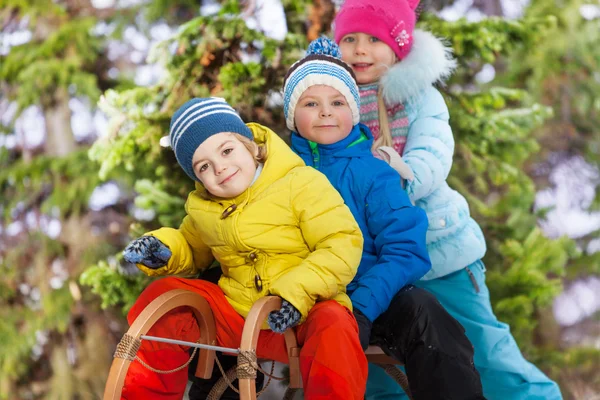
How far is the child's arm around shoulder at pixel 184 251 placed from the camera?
8.07 ft

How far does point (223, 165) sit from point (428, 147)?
838 millimetres

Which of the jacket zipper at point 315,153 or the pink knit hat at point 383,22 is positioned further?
the pink knit hat at point 383,22

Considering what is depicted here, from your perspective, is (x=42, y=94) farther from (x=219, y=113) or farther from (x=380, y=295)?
(x=380, y=295)

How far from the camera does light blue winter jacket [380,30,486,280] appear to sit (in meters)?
2.77

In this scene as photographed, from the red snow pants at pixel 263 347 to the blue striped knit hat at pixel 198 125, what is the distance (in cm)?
41

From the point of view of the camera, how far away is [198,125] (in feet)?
7.62

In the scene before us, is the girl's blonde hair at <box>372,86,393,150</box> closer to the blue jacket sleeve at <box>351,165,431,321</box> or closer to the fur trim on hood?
the fur trim on hood

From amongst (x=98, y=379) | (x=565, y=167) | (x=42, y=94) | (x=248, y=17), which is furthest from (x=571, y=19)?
(x=98, y=379)

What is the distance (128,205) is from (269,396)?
3.52 meters

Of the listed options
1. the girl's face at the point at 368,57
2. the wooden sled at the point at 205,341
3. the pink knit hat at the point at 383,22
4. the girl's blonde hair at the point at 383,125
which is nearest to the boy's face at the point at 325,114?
the girl's blonde hair at the point at 383,125

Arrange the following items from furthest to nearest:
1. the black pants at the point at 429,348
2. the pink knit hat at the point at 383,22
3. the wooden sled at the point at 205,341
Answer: the pink knit hat at the point at 383,22, the black pants at the point at 429,348, the wooden sled at the point at 205,341

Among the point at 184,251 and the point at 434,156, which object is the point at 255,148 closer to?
the point at 184,251

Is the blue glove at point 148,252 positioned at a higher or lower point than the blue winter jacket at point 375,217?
lower

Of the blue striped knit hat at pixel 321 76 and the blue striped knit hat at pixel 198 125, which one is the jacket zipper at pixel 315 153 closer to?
the blue striped knit hat at pixel 321 76
